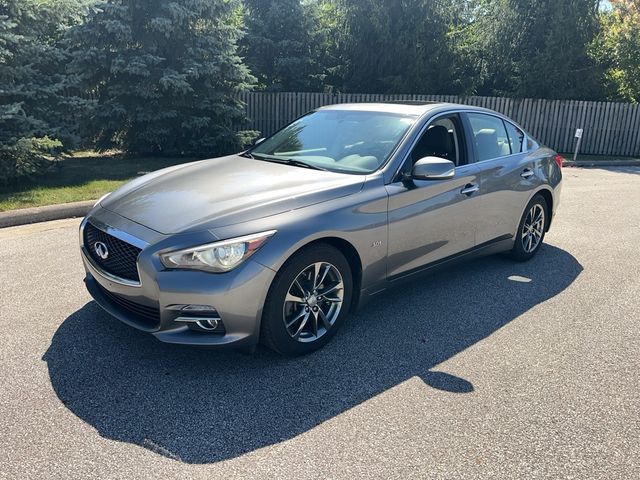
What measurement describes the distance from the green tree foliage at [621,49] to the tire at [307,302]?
59.5 ft

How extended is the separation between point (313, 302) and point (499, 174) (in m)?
2.50

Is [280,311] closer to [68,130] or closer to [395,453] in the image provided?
[395,453]

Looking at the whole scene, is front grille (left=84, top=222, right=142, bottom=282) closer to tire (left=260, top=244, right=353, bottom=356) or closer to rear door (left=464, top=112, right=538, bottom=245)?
tire (left=260, top=244, right=353, bottom=356)

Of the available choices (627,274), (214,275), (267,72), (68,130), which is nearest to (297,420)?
(214,275)

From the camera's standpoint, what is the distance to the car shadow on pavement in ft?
9.37

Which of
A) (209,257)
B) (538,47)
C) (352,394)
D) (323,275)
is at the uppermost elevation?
(538,47)

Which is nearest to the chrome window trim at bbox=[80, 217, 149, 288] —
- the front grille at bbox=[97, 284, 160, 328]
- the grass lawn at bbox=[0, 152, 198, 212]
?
the front grille at bbox=[97, 284, 160, 328]

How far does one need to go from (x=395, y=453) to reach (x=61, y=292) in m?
3.25

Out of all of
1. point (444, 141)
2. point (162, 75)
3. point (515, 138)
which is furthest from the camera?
point (162, 75)

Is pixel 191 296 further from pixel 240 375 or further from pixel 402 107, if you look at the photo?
pixel 402 107

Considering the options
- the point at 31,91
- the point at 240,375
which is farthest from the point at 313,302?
the point at 31,91

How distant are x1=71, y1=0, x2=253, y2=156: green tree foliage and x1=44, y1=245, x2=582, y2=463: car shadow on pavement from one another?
7.95 metres

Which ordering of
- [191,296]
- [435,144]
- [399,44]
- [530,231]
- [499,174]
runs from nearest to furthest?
[191,296] < [435,144] < [499,174] < [530,231] < [399,44]

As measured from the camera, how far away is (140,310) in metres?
3.36
